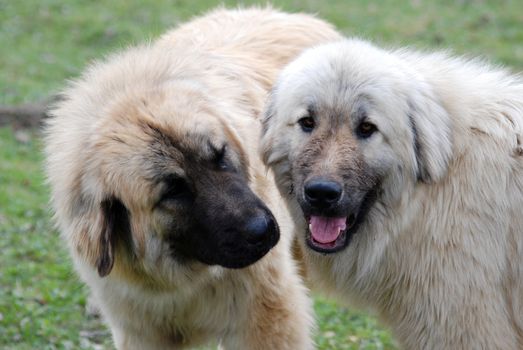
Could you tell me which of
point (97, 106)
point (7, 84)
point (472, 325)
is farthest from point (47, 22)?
point (472, 325)

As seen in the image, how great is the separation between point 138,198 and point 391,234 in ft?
4.17

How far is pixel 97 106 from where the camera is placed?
4.37 metres

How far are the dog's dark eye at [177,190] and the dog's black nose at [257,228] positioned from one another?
36 cm

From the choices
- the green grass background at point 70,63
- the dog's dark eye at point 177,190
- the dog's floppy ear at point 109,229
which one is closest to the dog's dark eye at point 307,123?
the dog's dark eye at point 177,190

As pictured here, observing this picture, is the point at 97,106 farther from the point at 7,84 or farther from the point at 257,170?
the point at 7,84

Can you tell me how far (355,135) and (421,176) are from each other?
422mm

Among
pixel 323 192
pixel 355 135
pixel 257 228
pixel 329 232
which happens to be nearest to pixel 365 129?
pixel 355 135

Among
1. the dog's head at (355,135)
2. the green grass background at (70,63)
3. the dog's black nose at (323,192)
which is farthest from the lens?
the green grass background at (70,63)

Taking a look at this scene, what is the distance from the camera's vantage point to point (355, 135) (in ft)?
13.5

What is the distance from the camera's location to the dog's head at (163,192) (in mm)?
4074

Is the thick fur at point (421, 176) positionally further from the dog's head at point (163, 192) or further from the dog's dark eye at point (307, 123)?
the dog's head at point (163, 192)

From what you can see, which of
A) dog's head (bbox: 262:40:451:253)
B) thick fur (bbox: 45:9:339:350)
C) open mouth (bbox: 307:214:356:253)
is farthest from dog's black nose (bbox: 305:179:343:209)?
thick fur (bbox: 45:9:339:350)

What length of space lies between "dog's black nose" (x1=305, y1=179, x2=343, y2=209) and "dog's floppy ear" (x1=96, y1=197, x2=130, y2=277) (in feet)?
3.06

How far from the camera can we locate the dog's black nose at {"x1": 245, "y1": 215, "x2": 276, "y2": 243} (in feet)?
13.2
